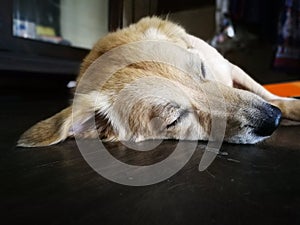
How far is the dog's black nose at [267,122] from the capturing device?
1.06 meters

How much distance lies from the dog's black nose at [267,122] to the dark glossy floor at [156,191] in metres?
0.07

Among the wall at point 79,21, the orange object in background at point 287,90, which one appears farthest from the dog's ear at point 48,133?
the wall at point 79,21

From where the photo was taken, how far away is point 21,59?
237 cm

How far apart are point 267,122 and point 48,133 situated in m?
0.67

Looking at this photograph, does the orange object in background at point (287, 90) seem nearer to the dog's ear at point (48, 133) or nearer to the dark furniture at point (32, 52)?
the dark furniture at point (32, 52)

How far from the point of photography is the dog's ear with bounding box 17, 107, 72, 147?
1.07 m

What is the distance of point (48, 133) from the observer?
42.9 inches

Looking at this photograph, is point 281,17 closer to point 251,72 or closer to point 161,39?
point 251,72

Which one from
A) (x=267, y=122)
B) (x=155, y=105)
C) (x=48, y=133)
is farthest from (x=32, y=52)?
(x=267, y=122)

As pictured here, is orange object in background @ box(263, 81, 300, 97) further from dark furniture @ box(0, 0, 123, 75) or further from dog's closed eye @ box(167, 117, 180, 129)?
dog's closed eye @ box(167, 117, 180, 129)

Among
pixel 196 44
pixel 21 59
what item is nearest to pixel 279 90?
pixel 196 44

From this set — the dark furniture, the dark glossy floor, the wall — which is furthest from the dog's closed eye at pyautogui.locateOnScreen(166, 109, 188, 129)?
the wall

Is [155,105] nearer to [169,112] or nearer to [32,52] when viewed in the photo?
[169,112]

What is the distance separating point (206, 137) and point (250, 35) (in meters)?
2.86
